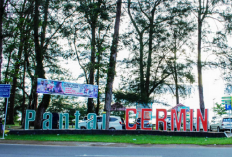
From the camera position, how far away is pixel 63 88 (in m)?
20.1

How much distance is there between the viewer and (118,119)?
978 inches

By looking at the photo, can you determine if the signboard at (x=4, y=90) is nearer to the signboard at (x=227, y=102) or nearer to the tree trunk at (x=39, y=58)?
the tree trunk at (x=39, y=58)

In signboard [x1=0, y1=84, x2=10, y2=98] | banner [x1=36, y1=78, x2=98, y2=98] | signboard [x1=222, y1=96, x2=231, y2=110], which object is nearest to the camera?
signboard [x1=0, y1=84, x2=10, y2=98]

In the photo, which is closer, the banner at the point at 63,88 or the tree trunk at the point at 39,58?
the banner at the point at 63,88

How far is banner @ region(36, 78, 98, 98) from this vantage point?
1912cm

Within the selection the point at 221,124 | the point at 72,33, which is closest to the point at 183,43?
the point at 221,124

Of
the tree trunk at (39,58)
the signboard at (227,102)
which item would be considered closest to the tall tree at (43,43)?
the tree trunk at (39,58)

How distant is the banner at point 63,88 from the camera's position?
62.7 ft

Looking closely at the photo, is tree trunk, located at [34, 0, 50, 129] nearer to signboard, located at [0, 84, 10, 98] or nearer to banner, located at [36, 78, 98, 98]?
banner, located at [36, 78, 98, 98]

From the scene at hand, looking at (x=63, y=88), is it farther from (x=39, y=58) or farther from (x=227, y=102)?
(x=227, y=102)

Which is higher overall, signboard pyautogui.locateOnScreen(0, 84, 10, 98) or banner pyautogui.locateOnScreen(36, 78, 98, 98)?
banner pyautogui.locateOnScreen(36, 78, 98, 98)

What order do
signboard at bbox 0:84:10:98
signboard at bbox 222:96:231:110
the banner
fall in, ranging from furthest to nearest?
signboard at bbox 222:96:231:110 → the banner → signboard at bbox 0:84:10:98

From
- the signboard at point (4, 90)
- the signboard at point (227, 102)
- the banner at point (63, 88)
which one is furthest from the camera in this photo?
the signboard at point (227, 102)

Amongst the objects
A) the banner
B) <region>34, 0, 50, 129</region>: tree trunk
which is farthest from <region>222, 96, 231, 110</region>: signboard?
<region>34, 0, 50, 129</region>: tree trunk
